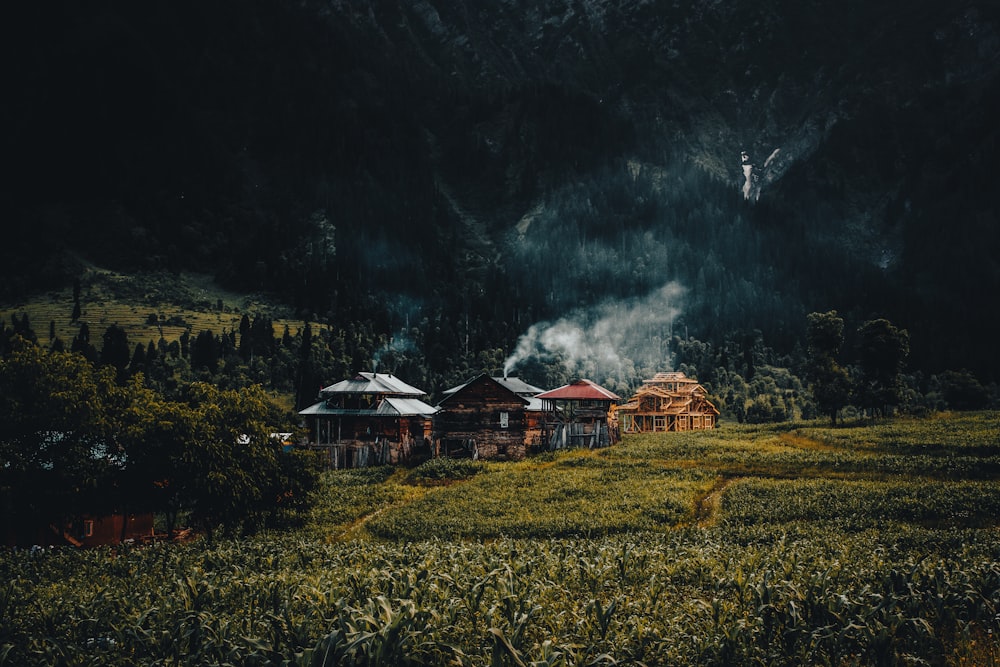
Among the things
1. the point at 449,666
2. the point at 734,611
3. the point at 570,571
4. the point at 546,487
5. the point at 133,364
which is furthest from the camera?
the point at 133,364

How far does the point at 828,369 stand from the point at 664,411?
75.4 feet

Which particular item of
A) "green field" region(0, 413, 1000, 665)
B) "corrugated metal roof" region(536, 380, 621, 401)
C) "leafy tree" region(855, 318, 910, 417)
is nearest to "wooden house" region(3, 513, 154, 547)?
"green field" region(0, 413, 1000, 665)

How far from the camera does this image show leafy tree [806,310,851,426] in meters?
81.2

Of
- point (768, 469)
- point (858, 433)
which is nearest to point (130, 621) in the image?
point (768, 469)

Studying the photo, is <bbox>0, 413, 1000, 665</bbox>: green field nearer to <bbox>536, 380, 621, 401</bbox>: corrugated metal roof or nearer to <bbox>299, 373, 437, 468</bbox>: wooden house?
<bbox>536, 380, 621, 401</bbox>: corrugated metal roof

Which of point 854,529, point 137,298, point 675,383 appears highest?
point 137,298

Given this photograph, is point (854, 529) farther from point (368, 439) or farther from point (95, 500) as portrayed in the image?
point (368, 439)

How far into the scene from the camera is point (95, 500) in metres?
36.6

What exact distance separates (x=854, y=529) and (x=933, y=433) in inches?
1387

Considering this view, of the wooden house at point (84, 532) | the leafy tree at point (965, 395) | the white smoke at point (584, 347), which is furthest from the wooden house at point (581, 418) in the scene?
the white smoke at point (584, 347)

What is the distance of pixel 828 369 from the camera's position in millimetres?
84000

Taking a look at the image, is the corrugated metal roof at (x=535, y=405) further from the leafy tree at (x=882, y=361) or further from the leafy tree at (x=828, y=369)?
the leafy tree at (x=882, y=361)

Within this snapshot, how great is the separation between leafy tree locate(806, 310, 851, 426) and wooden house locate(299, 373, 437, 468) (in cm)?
5035

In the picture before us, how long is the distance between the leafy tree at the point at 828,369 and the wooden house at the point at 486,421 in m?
38.1
